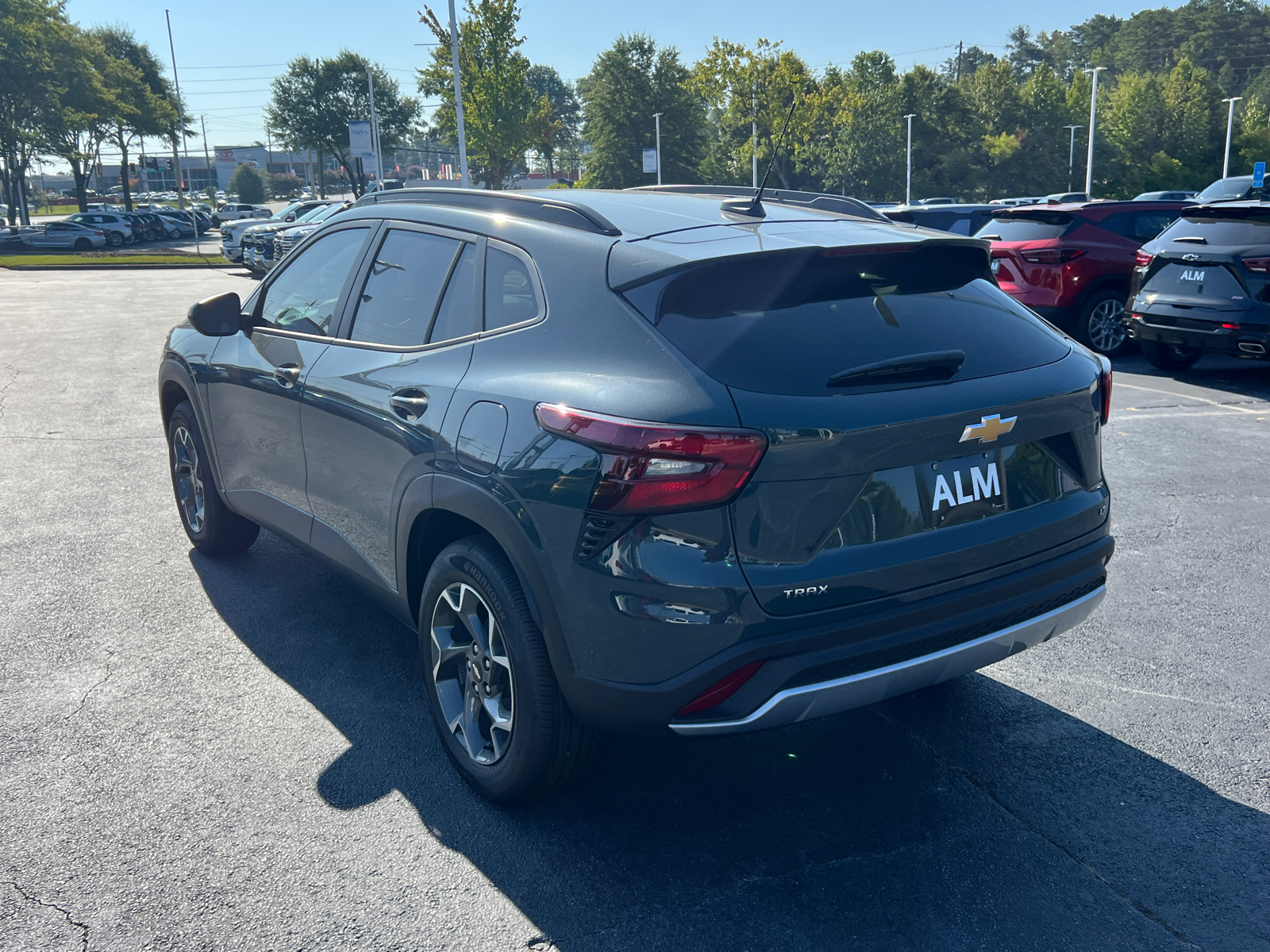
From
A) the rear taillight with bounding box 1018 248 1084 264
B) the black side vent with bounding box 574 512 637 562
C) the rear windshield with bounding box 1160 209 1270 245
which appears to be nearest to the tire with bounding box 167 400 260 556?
the black side vent with bounding box 574 512 637 562

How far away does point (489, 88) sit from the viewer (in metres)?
54.7

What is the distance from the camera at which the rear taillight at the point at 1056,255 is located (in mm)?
11969

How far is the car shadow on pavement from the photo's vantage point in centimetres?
264

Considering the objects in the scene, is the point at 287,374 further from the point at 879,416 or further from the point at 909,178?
the point at 909,178

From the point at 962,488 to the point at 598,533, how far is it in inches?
38.4

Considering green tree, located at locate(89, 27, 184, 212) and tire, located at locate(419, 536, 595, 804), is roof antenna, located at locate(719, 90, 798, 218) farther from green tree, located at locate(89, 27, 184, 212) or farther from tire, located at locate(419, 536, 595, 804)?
green tree, located at locate(89, 27, 184, 212)

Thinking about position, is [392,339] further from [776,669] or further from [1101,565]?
[1101,565]

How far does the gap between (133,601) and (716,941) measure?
3.42m

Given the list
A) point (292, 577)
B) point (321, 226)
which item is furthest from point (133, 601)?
point (321, 226)

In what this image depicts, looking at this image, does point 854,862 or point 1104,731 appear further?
point 1104,731

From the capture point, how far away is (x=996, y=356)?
2979 millimetres

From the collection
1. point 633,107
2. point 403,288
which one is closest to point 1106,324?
point 403,288

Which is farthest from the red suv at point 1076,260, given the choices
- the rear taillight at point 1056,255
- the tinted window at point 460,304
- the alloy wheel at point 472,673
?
the alloy wheel at point 472,673

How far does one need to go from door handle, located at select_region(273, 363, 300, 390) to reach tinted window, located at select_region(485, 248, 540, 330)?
3.74ft
